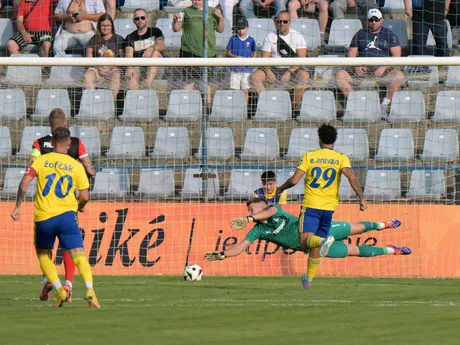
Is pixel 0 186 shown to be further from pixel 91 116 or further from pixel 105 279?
pixel 105 279

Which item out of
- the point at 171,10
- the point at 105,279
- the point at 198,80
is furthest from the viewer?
the point at 171,10

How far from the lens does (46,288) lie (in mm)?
12797

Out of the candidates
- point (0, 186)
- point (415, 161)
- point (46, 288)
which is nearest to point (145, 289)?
point (46, 288)

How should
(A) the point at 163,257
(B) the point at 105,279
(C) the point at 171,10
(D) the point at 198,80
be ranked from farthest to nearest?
(C) the point at 171,10 < (D) the point at 198,80 < (A) the point at 163,257 < (B) the point at 105,279

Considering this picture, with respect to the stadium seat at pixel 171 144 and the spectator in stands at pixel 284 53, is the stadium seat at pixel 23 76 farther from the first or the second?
the spectator in stands at pixel 284 53

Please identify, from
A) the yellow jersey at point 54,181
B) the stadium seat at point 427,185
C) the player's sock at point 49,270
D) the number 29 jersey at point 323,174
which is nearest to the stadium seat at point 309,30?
the stadium seat at point 427,185

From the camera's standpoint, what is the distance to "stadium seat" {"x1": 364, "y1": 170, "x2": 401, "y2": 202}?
61.4 ft

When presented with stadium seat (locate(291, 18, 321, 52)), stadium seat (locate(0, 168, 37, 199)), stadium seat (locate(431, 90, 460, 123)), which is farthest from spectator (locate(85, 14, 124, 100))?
stadium seat (locate(431, 90, 460, 123))

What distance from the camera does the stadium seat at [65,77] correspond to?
19.8 metres

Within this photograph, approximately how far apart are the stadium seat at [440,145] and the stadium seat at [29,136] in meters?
6.59

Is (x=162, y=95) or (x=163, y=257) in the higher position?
(x=162, y=95)

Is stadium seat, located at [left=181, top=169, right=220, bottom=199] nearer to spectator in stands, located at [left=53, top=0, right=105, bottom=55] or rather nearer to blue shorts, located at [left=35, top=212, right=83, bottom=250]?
spectator in stands, located at [left=53, top=0, right=105, bottom=55]

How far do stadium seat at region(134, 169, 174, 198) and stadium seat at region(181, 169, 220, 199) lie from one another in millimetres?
328

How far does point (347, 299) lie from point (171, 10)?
1079 centimetres
